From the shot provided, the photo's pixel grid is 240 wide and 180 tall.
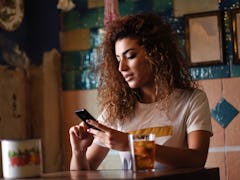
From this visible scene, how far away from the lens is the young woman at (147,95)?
5.88 feet

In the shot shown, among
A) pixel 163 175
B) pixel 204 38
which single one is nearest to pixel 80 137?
pixel 163 175

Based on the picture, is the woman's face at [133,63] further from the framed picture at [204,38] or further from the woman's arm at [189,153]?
the framed picture at [204,38]

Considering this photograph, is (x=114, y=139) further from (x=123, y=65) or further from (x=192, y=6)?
(x=192, y=6)

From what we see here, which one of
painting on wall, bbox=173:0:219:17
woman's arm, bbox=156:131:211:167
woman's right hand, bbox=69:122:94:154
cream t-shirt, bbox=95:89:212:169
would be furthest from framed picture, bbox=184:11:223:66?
woman's right hand, bbox=69:122:94:154

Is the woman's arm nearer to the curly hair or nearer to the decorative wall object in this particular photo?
the curly hair

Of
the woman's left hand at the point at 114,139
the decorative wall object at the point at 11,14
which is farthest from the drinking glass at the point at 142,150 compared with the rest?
the decorative wall object at the point at 11,14

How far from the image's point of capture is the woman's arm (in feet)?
5.27

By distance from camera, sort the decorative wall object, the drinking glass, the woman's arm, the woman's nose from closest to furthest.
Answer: the drinking glass
the woman's arm
the woman's nose
the decorative wall object

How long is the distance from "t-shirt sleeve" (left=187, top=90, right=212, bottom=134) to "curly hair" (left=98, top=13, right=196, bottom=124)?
0.08 m

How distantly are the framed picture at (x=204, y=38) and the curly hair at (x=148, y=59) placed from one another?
0.25 m

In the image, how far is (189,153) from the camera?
5.51 feet

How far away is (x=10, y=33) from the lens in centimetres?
256

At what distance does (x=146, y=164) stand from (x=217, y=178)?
0.22 m

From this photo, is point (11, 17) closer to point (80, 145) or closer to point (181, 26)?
point (181, 26)
